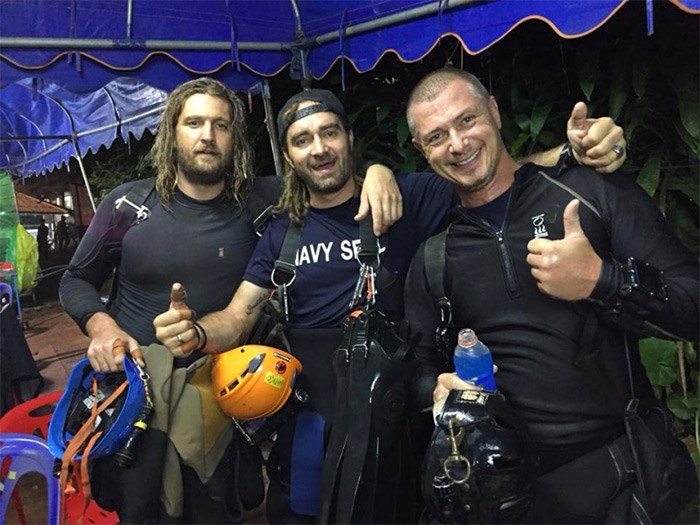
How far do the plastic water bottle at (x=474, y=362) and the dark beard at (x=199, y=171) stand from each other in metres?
1.32

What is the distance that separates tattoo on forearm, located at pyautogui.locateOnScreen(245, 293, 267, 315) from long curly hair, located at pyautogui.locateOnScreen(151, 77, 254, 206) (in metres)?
0.44

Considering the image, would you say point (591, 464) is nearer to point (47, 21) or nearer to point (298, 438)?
point (298, 438)

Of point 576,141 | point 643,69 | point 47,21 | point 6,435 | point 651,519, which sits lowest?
point 6,435

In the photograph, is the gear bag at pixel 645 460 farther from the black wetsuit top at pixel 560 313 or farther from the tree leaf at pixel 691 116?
the tree leaf at pixel 691 116

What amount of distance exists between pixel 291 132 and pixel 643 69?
1840 mm

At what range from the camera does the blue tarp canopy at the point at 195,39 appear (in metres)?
2.14

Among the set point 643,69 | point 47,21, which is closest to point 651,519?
point 643,69

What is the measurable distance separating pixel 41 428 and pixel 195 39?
6.90 feet

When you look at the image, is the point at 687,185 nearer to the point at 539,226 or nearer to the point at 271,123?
the point at 539,226

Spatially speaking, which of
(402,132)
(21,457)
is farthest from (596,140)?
(21,457)

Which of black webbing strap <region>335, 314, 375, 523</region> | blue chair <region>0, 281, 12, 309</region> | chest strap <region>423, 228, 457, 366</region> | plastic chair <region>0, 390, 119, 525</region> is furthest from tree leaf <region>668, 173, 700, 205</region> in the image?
blue chair <region>0, 281, 12, 309</region>

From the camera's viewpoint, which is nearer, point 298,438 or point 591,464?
point 591,464

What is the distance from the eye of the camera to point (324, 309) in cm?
192

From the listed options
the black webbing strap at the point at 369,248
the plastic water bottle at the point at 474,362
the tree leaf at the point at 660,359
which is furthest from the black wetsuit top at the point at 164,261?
the tree leaf at the point at 660,359
